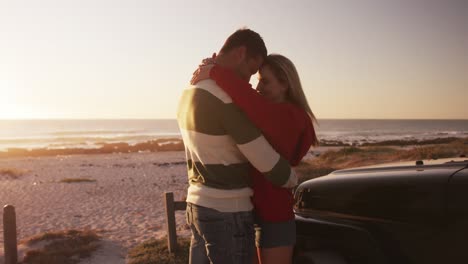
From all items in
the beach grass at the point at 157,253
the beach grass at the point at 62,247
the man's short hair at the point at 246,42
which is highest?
the man's short hair at the point at 246,42

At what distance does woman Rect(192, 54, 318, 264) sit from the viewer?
244cm

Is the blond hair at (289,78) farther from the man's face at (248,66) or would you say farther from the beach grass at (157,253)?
the beach grass at (157,253)

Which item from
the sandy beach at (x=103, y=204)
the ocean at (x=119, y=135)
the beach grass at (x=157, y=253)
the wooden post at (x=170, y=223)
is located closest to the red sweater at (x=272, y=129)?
the beach grass at (x=157, y=253)

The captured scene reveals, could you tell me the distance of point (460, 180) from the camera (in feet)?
8.04

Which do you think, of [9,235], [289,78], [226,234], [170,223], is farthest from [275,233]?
[9,235]

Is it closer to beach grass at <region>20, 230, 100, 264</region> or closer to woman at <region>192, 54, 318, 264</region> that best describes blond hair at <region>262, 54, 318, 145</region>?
woman at <region>192, 54, 318, 264</region>

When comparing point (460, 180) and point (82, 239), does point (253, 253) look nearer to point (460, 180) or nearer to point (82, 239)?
point (460, 180)

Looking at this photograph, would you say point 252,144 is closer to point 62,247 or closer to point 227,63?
point 227,63

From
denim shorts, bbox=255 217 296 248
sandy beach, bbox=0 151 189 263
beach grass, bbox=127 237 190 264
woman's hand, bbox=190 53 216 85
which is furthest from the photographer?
sandy beach, bbox=0 151 189 263

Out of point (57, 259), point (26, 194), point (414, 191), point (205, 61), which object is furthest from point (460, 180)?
point (26, 194)

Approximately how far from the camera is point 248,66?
104 inches

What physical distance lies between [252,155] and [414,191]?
104 cm

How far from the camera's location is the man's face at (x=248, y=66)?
8.57 ft

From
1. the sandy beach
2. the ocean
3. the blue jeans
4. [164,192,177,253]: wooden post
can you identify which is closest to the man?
the blue jeans
